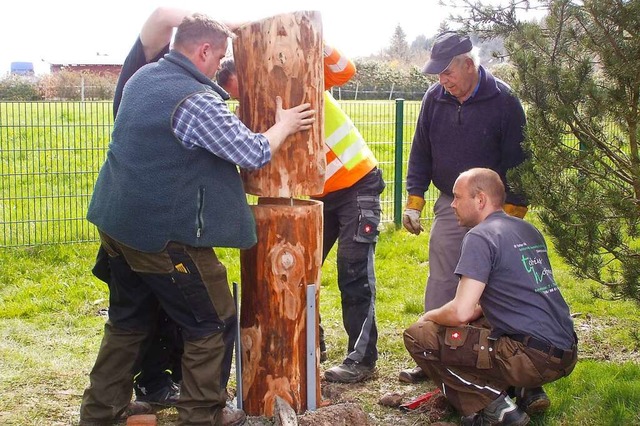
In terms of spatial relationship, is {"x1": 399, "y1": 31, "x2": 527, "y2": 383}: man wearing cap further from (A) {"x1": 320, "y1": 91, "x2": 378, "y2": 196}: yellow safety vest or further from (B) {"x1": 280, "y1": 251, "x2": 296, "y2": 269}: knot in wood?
(B) {"x1": 280, "y1": 251, "x2": 296, "y2": 269}: knot in wood

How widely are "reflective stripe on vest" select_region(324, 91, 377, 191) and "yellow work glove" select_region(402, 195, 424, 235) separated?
0.51 meters

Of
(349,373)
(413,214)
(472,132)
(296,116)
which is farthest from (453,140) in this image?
(349,373)

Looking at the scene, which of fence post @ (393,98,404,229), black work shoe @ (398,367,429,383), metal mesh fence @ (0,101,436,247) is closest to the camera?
black work shoe @ (398,367,429,383)

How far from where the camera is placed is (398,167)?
31.3 ft

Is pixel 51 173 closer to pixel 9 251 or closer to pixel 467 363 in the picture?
pixel 9 251

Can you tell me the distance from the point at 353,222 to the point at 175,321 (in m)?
1.44

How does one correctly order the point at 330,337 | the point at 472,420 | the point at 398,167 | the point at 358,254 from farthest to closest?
the point at 398,167 → the point at 330,337 → the point at 358,254 → the point at 472,420

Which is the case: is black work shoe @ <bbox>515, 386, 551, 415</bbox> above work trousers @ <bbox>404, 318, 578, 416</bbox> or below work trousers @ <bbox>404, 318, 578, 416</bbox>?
below

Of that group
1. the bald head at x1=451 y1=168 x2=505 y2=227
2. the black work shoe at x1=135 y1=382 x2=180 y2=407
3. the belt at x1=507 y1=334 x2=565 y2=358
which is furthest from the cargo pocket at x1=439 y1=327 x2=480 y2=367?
the black work shoe at x1=135 y1=382 x2=180 y2=407

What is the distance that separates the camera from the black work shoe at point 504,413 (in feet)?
13.2

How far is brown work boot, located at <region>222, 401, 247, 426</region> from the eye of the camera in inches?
160

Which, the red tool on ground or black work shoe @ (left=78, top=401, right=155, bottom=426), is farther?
the red tool on ground

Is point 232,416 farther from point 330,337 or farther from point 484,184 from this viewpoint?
point 330,337

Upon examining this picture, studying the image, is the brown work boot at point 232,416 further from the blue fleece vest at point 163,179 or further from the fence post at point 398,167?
the fence post at point 398,167
